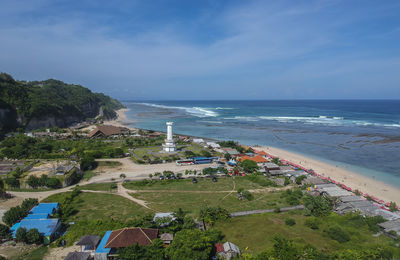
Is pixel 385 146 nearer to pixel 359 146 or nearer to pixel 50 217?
pixel 359 146

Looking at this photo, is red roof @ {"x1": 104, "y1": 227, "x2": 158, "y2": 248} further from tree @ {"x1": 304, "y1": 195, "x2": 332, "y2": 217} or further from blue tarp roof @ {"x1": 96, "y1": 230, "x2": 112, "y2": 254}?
tree @ {"x1": 304, "y1": 195, "x2": 332, "y2": 217}

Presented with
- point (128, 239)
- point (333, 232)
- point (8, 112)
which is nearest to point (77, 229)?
point (128, 239)

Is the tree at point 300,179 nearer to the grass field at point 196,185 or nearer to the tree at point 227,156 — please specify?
the grass field at point 196,185

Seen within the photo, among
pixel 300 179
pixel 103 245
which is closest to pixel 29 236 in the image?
pixel 103 245

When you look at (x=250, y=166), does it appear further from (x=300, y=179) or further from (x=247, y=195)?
(x=247, y=195)

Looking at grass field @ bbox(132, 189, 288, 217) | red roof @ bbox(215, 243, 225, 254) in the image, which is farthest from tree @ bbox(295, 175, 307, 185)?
red roof @ bbox(215, 243, 225, 254)

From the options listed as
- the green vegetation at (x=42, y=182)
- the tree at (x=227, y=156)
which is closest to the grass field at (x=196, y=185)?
the green vegetation at (x=42, y=182)
